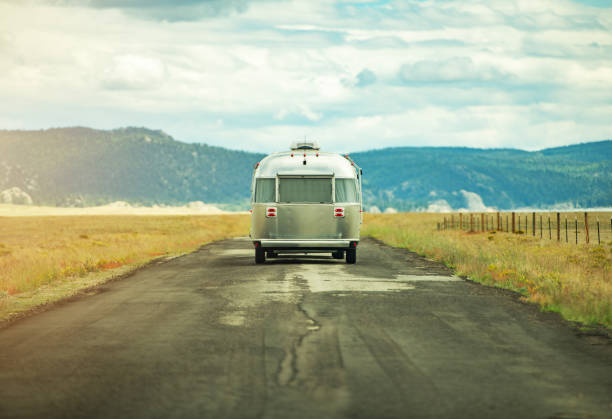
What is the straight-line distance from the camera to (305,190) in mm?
22734

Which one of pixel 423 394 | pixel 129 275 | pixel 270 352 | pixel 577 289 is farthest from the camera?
pixel 129 275

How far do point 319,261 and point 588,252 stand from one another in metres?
10.0

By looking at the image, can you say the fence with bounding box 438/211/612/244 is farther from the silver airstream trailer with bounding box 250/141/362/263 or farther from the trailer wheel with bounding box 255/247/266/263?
the trailer wheel with bounding box 255/247/266/263

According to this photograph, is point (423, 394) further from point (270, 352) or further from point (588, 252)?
point (588, 252)

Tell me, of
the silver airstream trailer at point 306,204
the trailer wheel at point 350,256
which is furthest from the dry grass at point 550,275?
the silver airstream trailer at point 306,204

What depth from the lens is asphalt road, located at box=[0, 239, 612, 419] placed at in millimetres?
6773

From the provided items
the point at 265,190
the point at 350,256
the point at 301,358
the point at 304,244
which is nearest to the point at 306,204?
the point at 304,244

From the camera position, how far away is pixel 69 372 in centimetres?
816

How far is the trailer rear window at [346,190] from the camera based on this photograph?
74.4 feet

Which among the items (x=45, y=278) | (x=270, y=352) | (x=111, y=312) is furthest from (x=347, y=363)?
(x=45, y=278)

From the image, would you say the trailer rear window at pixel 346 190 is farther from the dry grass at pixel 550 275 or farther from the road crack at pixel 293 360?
the road crack at pixel 293 360

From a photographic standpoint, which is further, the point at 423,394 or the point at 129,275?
the point at 129,275

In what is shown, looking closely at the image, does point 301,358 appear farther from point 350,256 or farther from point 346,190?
point 350,256

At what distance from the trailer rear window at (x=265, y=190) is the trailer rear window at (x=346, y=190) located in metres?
1.78
